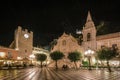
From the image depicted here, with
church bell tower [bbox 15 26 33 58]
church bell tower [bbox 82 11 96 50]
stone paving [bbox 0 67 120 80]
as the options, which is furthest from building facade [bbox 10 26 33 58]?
stone paving [bbox 0 67 120 80]

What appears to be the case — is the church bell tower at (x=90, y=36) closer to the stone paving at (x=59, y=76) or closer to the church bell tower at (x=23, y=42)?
the church bell tower at (x=23, y=42)

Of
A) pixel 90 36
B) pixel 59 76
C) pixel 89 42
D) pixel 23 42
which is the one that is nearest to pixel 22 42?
pixel 23 42

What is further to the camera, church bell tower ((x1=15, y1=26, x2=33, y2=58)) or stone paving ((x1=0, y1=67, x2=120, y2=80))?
church bell tower ((x1=15, y1=26, x2=33, y2=58))

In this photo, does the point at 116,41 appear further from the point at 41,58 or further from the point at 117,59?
the point at 41,58

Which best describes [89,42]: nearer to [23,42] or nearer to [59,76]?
[23,42]

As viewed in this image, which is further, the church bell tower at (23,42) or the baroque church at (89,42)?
the church bell tower at (23,42)

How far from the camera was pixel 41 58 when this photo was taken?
64.8 m

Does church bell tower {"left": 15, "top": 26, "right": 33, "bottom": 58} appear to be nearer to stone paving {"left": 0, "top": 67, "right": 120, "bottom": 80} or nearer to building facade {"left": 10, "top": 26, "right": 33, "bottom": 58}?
building facade {"left": 10, "top": 26, "right": 33, "bottom": 58}

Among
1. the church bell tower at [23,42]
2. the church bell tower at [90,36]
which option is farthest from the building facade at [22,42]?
the church bell tower at [90,36]

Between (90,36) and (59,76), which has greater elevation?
(90,36)

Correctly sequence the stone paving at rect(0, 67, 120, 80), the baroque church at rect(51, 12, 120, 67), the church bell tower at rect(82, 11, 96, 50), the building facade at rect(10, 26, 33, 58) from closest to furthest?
the stone paving at rect(0, 67, 120, 80)
the baroque church at rect(51, 12, 120, 67)
the church bell tower at rect(82, 11, 96, 50)
the building facade at rect(10, 26, 33, 58)

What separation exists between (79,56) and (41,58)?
66.6ft

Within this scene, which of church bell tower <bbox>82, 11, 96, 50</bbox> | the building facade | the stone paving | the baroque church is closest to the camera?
the stone paving

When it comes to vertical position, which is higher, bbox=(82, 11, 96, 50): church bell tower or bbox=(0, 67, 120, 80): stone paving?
bbox=(82, 11, 96, 50): church bell tower
